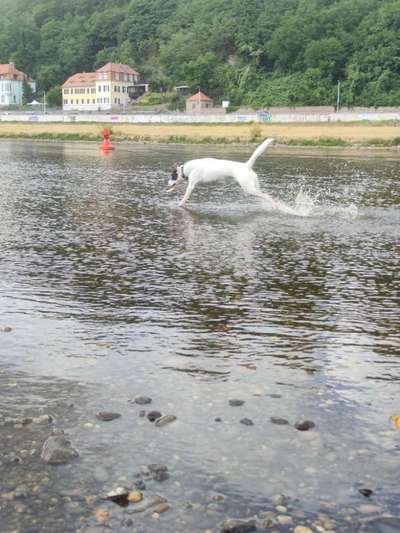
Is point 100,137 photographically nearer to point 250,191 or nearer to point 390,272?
point 250,191

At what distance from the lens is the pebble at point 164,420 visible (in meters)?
5.85

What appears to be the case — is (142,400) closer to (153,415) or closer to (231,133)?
(153,415)

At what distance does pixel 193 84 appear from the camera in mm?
134000

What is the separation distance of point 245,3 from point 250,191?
14445 centimetres

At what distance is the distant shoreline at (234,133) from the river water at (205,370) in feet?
171

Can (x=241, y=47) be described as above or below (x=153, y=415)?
above

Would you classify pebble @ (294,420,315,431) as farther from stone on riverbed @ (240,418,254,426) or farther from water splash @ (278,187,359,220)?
water splash @ (278,187,359,220)

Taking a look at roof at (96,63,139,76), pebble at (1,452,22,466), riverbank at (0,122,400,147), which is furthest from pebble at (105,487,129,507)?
roof at (96,63,139,76)

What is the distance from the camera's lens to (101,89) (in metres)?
152

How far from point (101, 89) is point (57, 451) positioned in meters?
155

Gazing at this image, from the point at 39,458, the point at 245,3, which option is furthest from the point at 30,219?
the point at 245,3

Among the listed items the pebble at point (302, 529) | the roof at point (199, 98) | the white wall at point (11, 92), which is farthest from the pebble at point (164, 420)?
the white wall at point (11, 92)

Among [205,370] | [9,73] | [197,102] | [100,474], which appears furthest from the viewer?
[9,73]

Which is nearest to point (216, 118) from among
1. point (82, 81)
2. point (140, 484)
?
point (82, 81)
